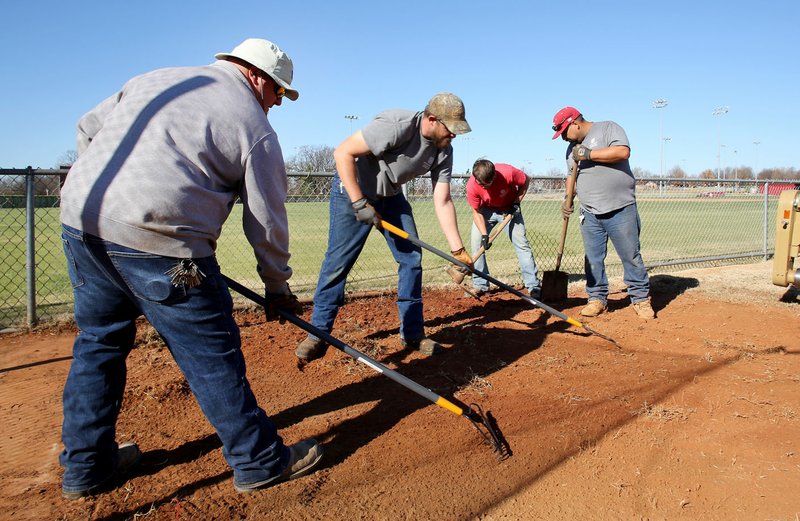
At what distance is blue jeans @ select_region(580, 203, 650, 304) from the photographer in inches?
225

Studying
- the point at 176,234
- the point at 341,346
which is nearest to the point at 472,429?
the point at 341,346

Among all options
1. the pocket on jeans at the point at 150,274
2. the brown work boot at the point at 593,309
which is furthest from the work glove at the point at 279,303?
the brown work boot at the point at 593,309

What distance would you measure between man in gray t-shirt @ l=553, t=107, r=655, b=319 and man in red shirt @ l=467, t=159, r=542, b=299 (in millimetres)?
996

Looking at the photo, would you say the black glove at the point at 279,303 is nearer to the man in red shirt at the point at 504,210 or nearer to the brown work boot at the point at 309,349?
the brown work boot at the point at 309,349

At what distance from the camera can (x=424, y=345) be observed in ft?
15.3

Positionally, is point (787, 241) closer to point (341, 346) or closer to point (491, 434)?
point (491, 434)

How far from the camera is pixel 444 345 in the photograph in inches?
195

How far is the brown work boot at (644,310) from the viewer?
228 inches

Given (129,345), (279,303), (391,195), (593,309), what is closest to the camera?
(129,345)

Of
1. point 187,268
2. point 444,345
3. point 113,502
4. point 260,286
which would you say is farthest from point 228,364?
point 260,286

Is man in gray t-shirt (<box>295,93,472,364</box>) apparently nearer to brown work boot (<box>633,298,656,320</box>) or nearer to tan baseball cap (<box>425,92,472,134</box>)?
tan baseball cap (<box>425,92,472,134</box>)

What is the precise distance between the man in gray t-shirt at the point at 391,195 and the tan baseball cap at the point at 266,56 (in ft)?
4.97

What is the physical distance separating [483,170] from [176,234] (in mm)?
4571

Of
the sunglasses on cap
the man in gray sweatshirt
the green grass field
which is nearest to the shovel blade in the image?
the green grass field
